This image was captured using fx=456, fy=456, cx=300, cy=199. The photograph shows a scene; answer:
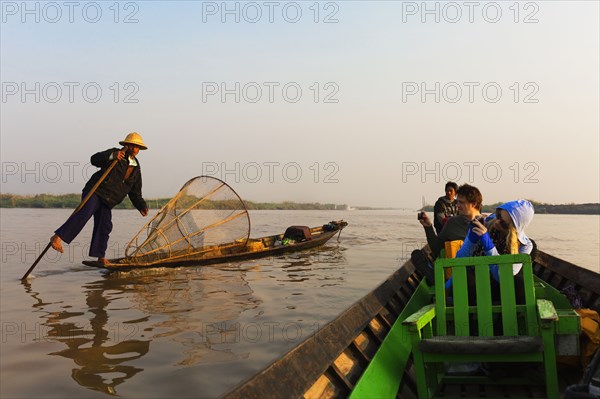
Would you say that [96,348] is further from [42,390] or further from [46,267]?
[46,267]

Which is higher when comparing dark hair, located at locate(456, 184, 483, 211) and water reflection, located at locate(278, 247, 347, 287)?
dark hair, located at locate(456, 184, 483, 211)

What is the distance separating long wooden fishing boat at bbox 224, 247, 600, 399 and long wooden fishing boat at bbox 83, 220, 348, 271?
6735 mm

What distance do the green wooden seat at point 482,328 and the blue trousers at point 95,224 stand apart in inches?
287

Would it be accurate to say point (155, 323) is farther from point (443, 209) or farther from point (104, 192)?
point (443, 209)

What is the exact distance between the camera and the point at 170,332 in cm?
578

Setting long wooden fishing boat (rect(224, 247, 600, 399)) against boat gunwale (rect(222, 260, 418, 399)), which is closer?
boat gunwale (rect(222, 260, 418, 399))

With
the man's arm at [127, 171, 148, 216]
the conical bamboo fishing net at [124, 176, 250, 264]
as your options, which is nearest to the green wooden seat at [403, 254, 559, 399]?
the man's arm at [127, 171, 148, 216]

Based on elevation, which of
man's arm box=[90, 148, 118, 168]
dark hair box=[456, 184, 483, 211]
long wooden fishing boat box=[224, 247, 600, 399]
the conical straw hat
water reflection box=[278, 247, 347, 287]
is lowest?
water reflection box=[278, 247, 347, 287]

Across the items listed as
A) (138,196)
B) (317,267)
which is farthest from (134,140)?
(317,267)

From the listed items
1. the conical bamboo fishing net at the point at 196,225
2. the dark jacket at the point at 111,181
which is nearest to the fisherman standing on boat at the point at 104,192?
the dark jacket at the point at 111,181

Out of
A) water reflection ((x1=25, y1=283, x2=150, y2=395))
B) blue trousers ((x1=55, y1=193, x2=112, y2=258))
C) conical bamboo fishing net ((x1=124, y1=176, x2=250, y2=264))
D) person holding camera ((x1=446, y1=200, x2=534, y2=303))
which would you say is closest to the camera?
person holding camera ((x1=446, y1=200, x2=534, y2=303))

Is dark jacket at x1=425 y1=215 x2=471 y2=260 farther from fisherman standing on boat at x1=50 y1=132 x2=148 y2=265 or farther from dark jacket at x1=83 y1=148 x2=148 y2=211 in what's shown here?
dark jacket at x1=83 y1=148 x2=148 y2=211

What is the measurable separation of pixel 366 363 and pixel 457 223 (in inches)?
108

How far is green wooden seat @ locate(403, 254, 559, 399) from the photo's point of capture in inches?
120
